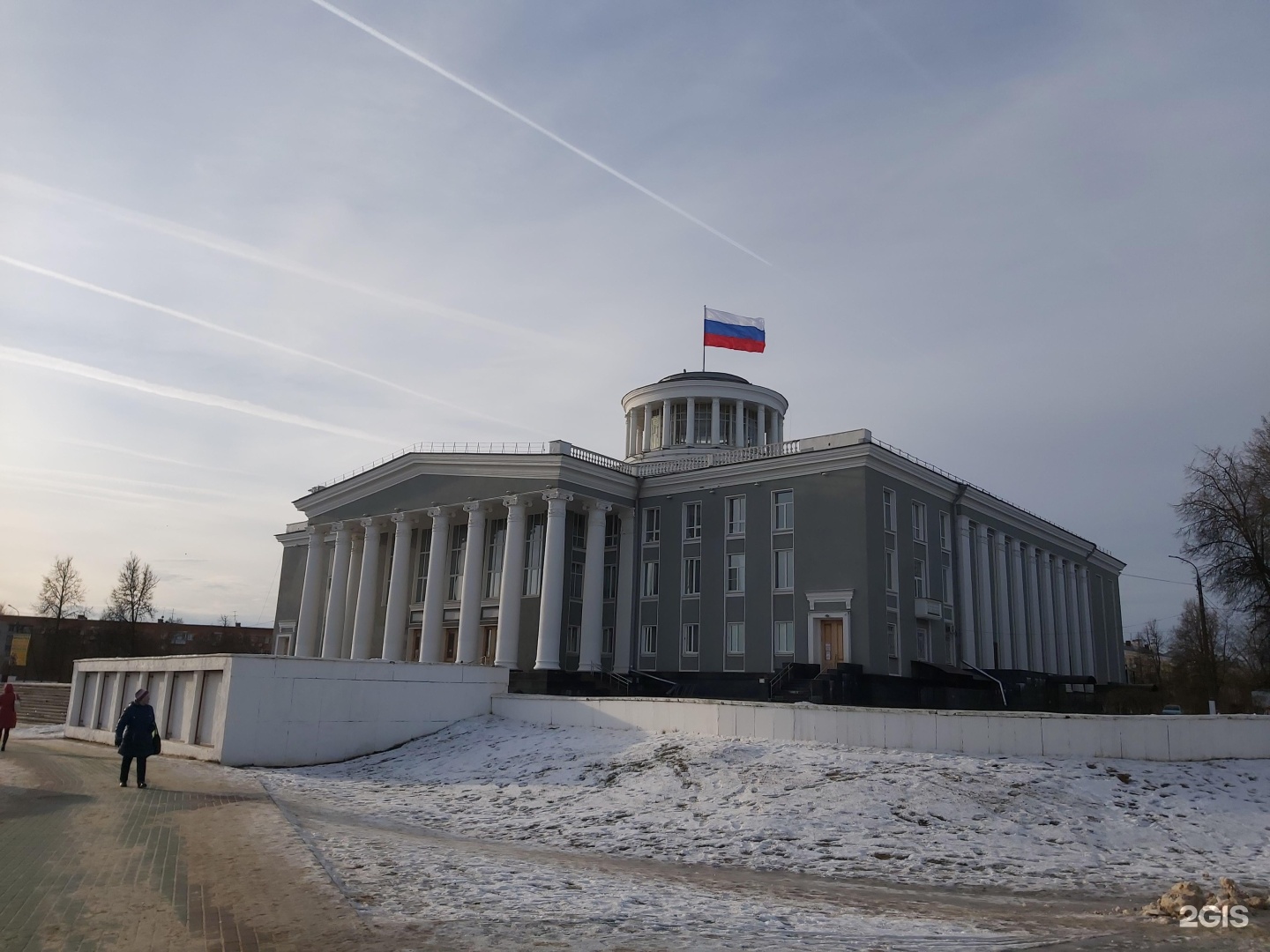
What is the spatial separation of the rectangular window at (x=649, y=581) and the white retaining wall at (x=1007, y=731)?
21251 mm

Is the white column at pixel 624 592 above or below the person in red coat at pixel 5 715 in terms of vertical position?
above

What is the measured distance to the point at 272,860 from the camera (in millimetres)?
11742

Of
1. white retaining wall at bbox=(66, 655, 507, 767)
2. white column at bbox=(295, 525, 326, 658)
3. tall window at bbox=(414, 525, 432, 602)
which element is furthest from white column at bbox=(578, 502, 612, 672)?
white column at bbox=(295, 525, 326, 658)

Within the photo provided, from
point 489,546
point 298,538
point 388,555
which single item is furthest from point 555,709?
point 298,538

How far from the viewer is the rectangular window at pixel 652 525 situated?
1764 inches

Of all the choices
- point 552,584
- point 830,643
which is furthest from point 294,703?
point 830,643

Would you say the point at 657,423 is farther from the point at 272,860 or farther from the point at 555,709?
the point at 272,860

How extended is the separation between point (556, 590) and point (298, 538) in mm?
29324

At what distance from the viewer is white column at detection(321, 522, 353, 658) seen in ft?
164

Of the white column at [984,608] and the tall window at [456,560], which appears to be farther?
the tall window at [456,560]

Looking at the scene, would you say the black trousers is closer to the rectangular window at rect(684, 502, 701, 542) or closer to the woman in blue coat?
the woman in blue coat

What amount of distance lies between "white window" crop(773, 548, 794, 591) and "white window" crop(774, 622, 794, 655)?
1.56 m

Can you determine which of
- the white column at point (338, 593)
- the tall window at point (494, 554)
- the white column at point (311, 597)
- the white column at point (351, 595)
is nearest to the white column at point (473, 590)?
the tall window at point (494, 554)

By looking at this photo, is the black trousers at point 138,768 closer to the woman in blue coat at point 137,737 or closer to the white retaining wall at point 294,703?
the woman in blue coat at point 137,737
